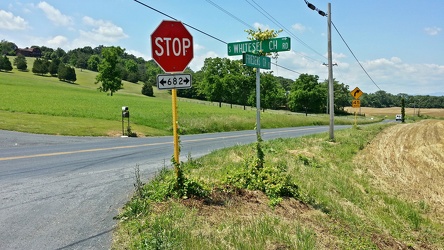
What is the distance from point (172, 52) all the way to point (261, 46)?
286 cm

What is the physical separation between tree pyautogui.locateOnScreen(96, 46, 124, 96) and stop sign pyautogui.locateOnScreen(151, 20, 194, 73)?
55927 millimetres

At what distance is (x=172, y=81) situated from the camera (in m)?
5.61

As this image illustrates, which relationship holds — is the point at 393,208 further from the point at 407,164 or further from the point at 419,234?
the point at 407,164

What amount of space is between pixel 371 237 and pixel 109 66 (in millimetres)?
57780

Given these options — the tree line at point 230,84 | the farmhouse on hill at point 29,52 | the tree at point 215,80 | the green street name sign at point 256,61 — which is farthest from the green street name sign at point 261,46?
the farmhouse on hill at point 29,52

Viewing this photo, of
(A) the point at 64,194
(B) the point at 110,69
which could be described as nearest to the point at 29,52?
(B) the point at 110,69

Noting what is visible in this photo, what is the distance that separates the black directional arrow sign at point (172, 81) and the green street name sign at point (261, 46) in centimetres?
265

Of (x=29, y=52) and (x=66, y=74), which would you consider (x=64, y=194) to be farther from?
(x=29, y=52)

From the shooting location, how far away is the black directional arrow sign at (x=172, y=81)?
18.2ft

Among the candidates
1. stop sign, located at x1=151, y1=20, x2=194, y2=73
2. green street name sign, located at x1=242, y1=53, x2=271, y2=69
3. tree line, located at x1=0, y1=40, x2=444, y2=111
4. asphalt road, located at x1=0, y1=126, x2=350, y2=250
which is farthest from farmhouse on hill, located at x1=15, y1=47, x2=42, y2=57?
stop sign, located at x1=151, y1=20, x2=194, y2=73

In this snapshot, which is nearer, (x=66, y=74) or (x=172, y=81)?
(x=172, y=81)

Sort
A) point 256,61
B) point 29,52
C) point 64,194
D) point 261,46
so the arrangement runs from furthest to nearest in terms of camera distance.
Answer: point 29,52, point 261,46, point 256,61, point 64,194

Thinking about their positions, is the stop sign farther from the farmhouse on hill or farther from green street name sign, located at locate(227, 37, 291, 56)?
the farmhouse on hill

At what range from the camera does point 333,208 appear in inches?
283
